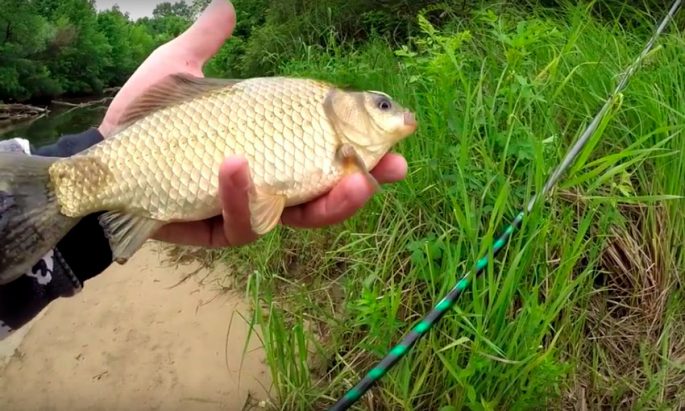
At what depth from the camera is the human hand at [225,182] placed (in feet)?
4.50

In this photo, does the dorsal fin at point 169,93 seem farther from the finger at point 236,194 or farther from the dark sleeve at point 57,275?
the dark sleeve at point 57,275

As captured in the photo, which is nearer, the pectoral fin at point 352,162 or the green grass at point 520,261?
the pectoral fin at point 352,162

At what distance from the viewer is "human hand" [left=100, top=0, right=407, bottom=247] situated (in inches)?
54.0

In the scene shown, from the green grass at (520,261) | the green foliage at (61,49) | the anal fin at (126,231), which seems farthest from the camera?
the green foliage at (61,49)

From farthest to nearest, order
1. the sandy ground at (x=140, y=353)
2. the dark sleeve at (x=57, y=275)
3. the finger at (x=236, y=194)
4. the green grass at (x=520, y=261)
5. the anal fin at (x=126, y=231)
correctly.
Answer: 1. the sandy ground at (x=140, y=353)
2. the green grass at (x=520, y=261)
3. the dark sleeve at (x=57, y=275)
4. the anal fin at (x=126, y=231)
5. the finger at (x=236, y=194)

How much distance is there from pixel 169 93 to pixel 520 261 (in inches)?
49.8

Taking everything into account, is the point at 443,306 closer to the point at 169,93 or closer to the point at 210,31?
the point at 169,93

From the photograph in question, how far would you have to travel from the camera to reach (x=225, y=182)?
Answer: 4.36ft

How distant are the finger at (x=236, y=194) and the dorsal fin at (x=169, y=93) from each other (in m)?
0.27

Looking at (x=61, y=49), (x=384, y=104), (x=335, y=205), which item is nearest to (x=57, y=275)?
(x=335, y=205)

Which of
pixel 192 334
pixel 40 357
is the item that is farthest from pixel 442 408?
pixel 40 357

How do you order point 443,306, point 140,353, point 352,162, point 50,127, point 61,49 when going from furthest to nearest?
point 61,49
point 50,127
point 140,353
point 443,306
point 352,162

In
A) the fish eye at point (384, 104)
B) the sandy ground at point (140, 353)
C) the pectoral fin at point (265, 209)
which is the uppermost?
the fish eye at point (384, 104)

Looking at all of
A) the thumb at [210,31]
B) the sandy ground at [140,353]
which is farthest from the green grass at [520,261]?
the thumb at [210,31]
